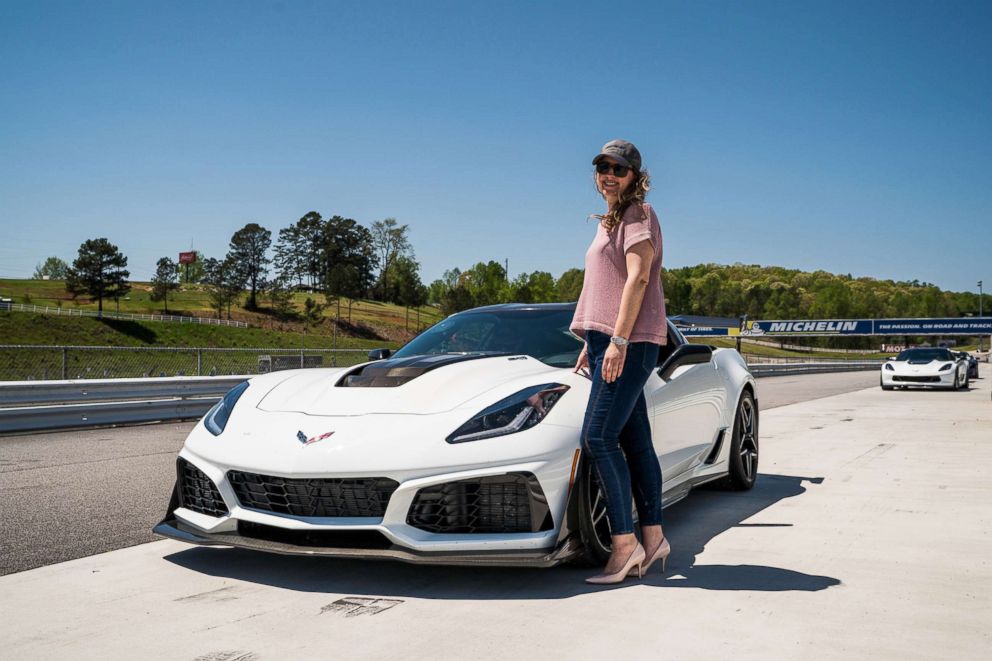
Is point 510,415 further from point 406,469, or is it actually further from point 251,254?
point 251,254

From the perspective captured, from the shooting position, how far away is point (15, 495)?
619 centimetres

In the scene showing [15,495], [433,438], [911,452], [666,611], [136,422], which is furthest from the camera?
[136,422]

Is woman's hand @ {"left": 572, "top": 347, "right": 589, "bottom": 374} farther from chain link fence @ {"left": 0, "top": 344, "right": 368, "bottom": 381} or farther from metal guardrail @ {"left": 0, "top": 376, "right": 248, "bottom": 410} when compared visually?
chain link fence @ {"left": 0, "top": 344, "right": 368, "bottom": 381}

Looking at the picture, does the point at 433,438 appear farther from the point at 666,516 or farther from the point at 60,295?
the point at 60,295

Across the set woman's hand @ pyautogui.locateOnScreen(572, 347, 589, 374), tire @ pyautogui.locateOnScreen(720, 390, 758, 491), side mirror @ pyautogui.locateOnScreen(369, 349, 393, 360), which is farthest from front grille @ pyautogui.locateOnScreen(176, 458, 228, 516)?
tire @ pyautogui.locateOnScreen(720, 390, 758, 491)

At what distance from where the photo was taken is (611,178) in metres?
3.88

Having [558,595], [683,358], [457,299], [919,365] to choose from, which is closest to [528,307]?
[683,358]

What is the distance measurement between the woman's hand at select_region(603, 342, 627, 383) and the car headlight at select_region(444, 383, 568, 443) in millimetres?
337

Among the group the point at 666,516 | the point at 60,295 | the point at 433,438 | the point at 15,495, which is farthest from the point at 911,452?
the point at 60,295

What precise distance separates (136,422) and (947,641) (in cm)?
1138

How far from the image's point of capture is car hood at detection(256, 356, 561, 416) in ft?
13.1

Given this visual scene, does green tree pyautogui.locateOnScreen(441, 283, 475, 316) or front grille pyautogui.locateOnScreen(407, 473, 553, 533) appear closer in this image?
front grille pyautogui.locateOnScreen(407, 473, 553, 533)

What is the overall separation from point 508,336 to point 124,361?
15.2 meters

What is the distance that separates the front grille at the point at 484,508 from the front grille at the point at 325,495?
0.51ft
